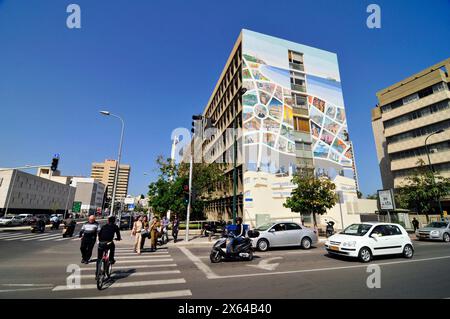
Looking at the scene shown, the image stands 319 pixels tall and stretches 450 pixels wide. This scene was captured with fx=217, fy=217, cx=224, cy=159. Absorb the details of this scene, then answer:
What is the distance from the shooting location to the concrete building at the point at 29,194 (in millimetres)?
50594

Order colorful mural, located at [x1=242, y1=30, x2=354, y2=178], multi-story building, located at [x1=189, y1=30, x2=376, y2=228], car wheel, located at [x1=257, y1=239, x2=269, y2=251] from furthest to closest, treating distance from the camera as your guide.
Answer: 1. colorful mural, located at [x1=242, y1=30, x2=354, y2=178]
2. multi-story building, located at [x1=189, y1=30, x2=376, y2=228]
3. car wheel, located at [x1=257, y1=239, x2=269, y2=251]

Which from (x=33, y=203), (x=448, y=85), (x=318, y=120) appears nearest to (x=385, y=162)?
(x=448, y=85)

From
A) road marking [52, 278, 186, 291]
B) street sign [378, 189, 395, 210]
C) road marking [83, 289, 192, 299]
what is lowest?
road marking [52, 278, 186, 291]

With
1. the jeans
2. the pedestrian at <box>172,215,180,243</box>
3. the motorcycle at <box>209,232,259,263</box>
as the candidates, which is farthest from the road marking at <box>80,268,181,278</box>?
the pedestrian at <box>172,215,180,243</box>

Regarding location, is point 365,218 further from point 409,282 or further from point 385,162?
point 409,282

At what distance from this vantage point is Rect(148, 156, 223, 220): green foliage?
28.0m

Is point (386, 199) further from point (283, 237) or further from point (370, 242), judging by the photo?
Answer: point (370, 242)

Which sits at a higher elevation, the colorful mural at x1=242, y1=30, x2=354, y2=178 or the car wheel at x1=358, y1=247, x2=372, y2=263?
the colorful mural at x1=242, y1=30, x2=354, y2=178

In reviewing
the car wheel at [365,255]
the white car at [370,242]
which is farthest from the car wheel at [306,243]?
the car wheel at [365,255]

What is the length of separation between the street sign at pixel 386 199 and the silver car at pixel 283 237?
13882mm

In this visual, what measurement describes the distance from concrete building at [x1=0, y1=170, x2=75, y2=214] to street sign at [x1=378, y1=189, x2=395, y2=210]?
6001 centimetres

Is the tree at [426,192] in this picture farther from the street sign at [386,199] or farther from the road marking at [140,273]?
the road marking at [140,273]

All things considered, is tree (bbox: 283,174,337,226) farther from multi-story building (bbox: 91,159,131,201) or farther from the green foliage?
multi-story building (bbox: 91,159,131,201)

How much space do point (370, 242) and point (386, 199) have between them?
1685 centimetres
